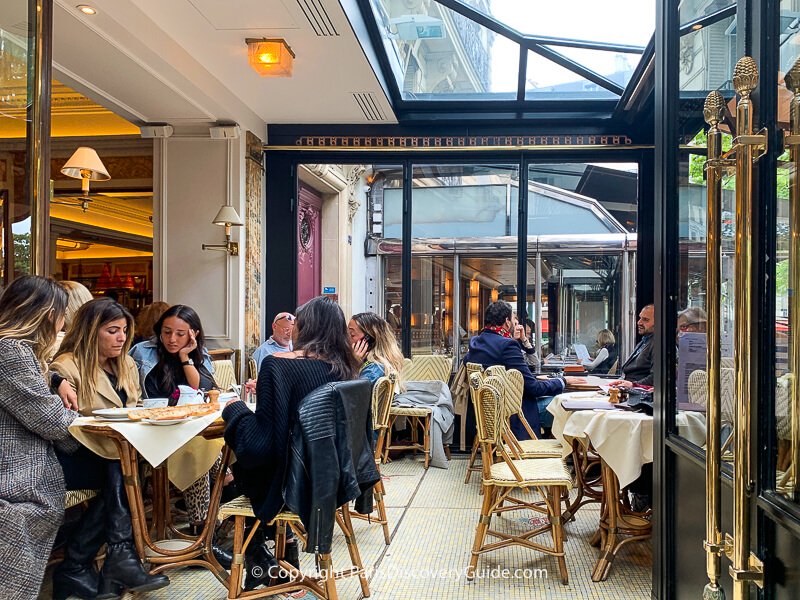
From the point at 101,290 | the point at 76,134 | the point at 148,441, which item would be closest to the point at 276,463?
the point at 148,441

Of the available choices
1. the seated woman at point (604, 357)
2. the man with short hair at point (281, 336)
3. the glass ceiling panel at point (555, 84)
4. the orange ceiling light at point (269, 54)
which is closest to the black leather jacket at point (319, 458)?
the man with short hair at point (281, 336)

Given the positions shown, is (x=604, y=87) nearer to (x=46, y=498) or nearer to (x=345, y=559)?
(x=345, y=559)

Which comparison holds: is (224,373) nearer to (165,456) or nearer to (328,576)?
(165,456)

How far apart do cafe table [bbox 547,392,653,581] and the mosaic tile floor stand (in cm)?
15

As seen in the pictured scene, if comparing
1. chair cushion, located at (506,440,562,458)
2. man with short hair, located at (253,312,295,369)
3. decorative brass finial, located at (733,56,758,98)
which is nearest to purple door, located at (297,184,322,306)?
man with short hair, located at (253,312,295,369)

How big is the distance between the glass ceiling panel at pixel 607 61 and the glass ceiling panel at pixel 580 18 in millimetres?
221

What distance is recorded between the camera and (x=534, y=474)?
3.49 meters

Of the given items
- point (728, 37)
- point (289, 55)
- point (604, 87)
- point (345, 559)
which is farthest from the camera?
point (604, 87)

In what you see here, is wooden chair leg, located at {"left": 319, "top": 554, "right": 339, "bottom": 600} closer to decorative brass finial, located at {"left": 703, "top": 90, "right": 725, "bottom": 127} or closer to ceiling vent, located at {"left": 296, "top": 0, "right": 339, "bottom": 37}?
decorative brass finial, located at {"left": 703, "top": 90, "right": 725, "bottom": 127}

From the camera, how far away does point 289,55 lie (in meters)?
4.89

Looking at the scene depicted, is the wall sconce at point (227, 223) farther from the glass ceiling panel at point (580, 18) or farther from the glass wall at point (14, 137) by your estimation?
the glass ceiling panel at point (580, 18)

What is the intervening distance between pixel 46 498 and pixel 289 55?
342 cm

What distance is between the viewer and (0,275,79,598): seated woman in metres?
2.59

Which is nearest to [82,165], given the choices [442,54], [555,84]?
[442,54]
